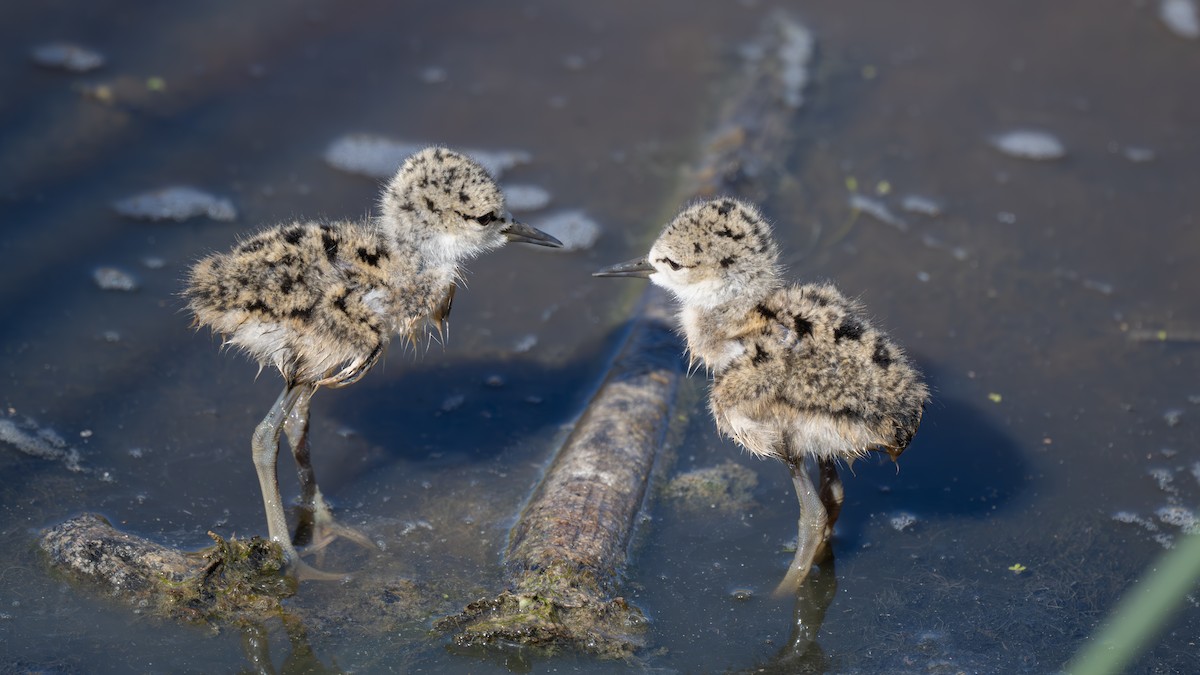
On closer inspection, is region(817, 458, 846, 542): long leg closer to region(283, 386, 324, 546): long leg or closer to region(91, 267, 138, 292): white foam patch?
region(283, 386, 324, 546): long leg

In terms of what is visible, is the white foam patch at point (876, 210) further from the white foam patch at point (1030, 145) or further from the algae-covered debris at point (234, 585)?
the algae-covered debris at point (234, 585)

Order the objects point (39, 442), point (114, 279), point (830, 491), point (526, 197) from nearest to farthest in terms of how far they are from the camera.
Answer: point (830, 491) → point (39, 442) → point (114, 279) → point (526, 197)

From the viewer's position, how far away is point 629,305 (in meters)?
6.00

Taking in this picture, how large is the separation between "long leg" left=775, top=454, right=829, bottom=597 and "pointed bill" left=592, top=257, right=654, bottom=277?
1054 millimetres

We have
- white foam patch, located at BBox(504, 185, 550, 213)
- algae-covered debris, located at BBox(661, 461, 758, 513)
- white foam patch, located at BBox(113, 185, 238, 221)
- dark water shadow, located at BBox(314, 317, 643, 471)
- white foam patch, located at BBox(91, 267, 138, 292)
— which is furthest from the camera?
white foam patch, located at BBox(504, 185, 550, 213)

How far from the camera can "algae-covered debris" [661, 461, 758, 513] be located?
491 centimetres

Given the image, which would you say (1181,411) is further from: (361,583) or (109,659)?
(109,659)

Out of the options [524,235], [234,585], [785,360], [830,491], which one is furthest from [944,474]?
[234,585]

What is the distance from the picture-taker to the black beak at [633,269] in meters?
4.92

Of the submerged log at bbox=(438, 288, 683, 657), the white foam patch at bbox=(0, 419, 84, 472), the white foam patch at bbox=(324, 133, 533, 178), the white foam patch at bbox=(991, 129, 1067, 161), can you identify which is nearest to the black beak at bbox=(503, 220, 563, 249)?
the submerged log at bbox=(438, 288, 683, 657)

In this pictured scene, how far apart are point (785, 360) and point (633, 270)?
0.96m

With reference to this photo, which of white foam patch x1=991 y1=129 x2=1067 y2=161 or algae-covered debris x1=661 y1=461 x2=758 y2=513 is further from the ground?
white foam patch x1=991 y1=129 x2=1067 y2=161

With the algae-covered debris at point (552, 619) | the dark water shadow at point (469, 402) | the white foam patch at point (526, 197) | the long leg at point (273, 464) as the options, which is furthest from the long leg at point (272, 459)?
the white foam patch at point (526, 197)

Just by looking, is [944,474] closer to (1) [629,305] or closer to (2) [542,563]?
(1) [629,305]
